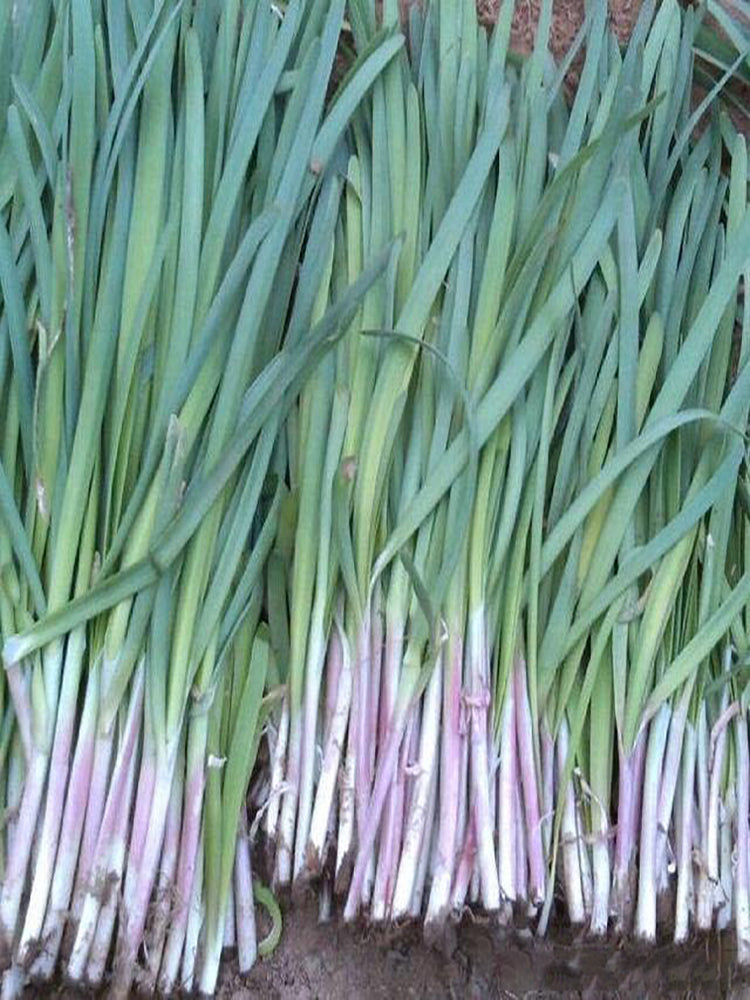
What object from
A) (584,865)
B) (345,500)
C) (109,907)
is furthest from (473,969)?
(345,500)

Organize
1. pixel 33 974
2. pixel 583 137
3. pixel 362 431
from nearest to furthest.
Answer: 1. pixel 33 974
2. pixel 362 431
3. pixel 583 137

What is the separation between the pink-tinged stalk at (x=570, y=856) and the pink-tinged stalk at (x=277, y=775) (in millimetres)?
249

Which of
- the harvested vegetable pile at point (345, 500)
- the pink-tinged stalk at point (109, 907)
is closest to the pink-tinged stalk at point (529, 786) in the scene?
A: the harvested vegetable pile at point (345, 500)

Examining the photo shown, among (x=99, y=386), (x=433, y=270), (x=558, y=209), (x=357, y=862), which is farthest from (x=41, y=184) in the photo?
(x=357, y=862)

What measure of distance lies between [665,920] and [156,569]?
57 centimetres

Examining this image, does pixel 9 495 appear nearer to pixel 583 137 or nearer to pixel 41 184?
pixel 41 184

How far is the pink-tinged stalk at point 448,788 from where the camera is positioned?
0.98m

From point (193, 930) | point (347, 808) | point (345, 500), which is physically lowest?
point (193, 930)

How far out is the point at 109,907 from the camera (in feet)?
3.10

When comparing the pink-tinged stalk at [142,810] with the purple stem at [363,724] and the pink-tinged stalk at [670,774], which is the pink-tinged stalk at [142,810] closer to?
the purple stem at [363,724]

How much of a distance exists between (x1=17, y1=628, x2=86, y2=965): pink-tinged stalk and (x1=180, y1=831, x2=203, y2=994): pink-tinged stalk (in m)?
0.12

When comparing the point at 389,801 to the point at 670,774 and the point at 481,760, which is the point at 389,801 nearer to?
the point at 481,760

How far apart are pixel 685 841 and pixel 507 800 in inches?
7.0

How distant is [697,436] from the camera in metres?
1.11
